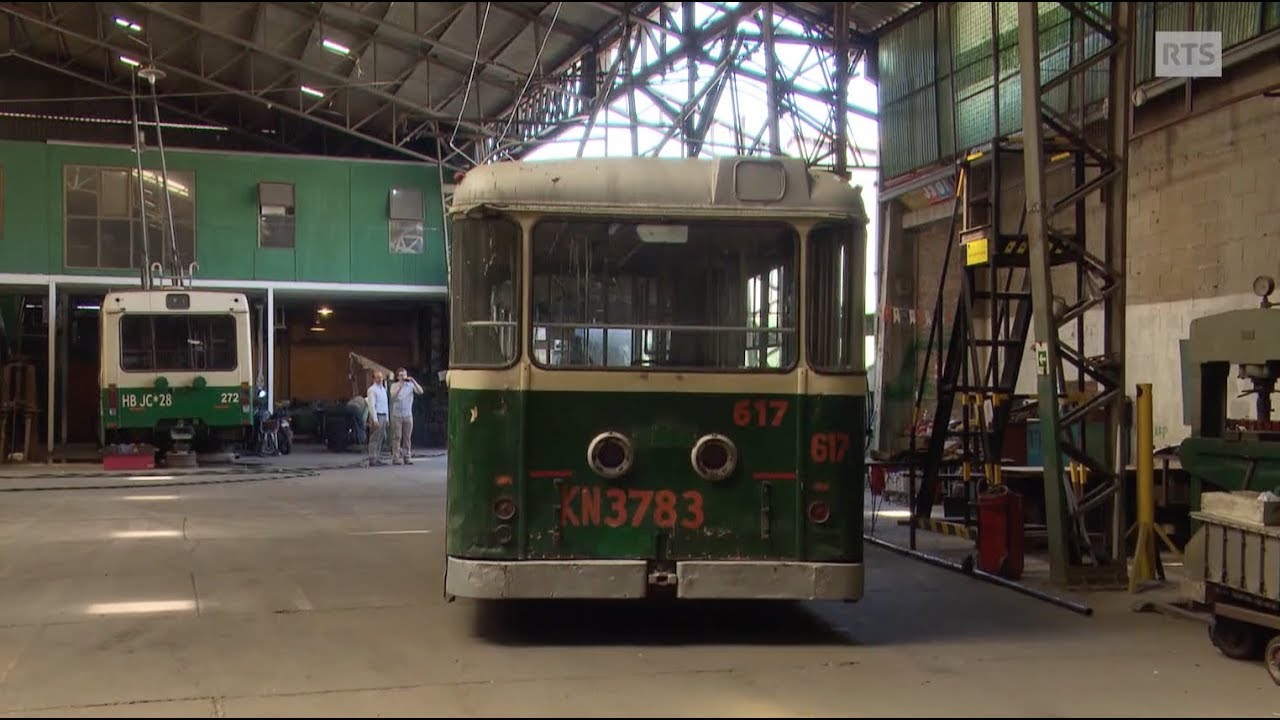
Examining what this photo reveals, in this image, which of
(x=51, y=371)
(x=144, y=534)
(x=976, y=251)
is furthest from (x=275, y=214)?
(x=976, y=251)

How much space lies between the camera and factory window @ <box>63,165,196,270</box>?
24234 mm

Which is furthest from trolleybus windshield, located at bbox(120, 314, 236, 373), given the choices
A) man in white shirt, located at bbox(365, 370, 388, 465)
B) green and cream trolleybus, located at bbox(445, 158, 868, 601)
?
green and cream trolleybus, located at bbox(445, 158, 868, 601)

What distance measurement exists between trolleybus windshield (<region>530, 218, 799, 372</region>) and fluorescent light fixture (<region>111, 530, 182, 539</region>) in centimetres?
681

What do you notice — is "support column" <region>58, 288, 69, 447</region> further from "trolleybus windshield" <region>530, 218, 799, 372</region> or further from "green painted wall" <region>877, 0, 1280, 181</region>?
"trolleybus windshield" <region>530, 218, 799, 372</region>

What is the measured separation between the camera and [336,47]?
20094 mm

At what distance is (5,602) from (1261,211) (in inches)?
500

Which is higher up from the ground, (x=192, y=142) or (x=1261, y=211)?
(x=192, y=142)

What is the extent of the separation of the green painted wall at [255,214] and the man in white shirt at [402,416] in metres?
5.62

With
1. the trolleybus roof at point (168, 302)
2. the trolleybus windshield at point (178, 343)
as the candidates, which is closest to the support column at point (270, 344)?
the trolleybus windshield at point (178, 343)

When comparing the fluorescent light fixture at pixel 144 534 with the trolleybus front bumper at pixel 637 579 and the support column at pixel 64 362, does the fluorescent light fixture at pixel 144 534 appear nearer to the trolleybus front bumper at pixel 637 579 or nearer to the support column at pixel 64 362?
the trolleybus front bumper at pixel 637 579

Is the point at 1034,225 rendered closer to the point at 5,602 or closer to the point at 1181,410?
the point at 1181,410

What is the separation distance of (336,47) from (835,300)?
53.1ft

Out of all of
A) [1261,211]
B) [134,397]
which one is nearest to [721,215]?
[1261,211]

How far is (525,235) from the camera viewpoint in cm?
652
